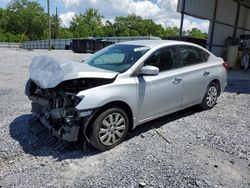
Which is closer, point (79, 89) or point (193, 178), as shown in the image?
point (193, 178)

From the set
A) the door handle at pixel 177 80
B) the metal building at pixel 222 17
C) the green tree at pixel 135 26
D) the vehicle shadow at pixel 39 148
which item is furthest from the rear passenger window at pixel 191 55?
the green tree at pixel 135 26

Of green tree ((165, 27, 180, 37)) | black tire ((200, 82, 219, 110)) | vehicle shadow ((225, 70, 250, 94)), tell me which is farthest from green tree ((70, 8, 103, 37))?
black tire ((200, 82, 219, 110))

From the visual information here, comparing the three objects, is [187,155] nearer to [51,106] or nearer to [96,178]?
[96,178]

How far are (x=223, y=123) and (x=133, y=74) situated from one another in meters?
2.41

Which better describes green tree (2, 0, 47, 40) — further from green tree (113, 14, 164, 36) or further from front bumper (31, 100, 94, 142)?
front bumper (31, 100, 94, 142)

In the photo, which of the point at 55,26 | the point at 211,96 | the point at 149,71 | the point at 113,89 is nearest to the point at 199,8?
the point at 211,96

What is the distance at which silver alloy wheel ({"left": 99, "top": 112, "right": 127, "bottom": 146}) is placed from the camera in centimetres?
418

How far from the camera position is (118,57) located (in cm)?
509

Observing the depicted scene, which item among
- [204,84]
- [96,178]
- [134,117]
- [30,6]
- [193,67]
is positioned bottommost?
[96,178]

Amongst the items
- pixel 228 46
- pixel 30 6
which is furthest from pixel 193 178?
pixel 30 6

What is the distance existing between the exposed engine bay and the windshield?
579 mm

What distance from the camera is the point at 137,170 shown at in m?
3.73

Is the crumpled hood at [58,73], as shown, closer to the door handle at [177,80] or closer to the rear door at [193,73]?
the door handle at [177,80]

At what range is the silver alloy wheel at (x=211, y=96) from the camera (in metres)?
6.35
